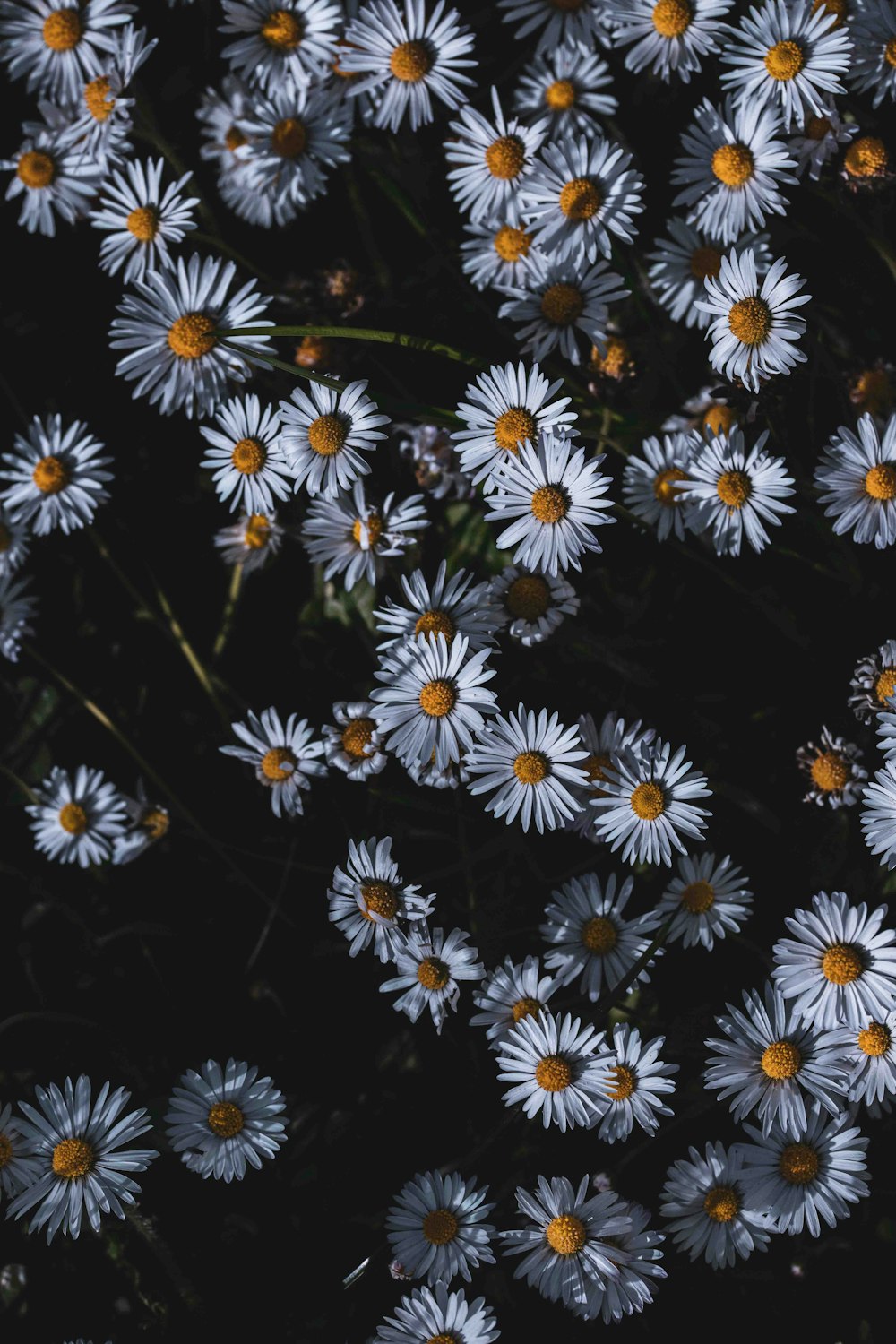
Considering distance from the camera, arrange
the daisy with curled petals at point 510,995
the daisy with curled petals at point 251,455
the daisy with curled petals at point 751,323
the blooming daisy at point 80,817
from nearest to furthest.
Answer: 1. the daisy with curled petals at point 751,323
2. the daisy with curled petals at point 510,995
3. the daisy with curled petals at point 251,455
4. the blooming daisy at point 80,817

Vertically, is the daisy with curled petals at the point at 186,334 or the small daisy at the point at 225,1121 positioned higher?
the daisy with curled petals at the point at 186,334

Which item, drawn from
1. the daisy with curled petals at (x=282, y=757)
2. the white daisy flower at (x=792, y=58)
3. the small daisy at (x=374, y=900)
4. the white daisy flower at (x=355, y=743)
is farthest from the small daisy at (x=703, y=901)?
the white daisy flower at (x=792, y=58)

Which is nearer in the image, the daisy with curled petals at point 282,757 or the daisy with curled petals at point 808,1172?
the daisy with curled petals at point 808,1172

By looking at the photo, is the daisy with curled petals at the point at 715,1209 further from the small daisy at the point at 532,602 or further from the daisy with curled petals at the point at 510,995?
the small daisy at the point at 532,602

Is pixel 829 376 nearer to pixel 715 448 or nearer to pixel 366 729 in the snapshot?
pixel 715 448

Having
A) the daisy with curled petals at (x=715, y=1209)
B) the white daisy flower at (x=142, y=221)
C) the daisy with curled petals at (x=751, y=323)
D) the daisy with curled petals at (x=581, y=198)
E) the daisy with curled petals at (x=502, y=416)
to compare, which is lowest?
the daisy with curled petals at (x=715, y=1209)

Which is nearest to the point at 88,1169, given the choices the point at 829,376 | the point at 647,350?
the point at 647,350
